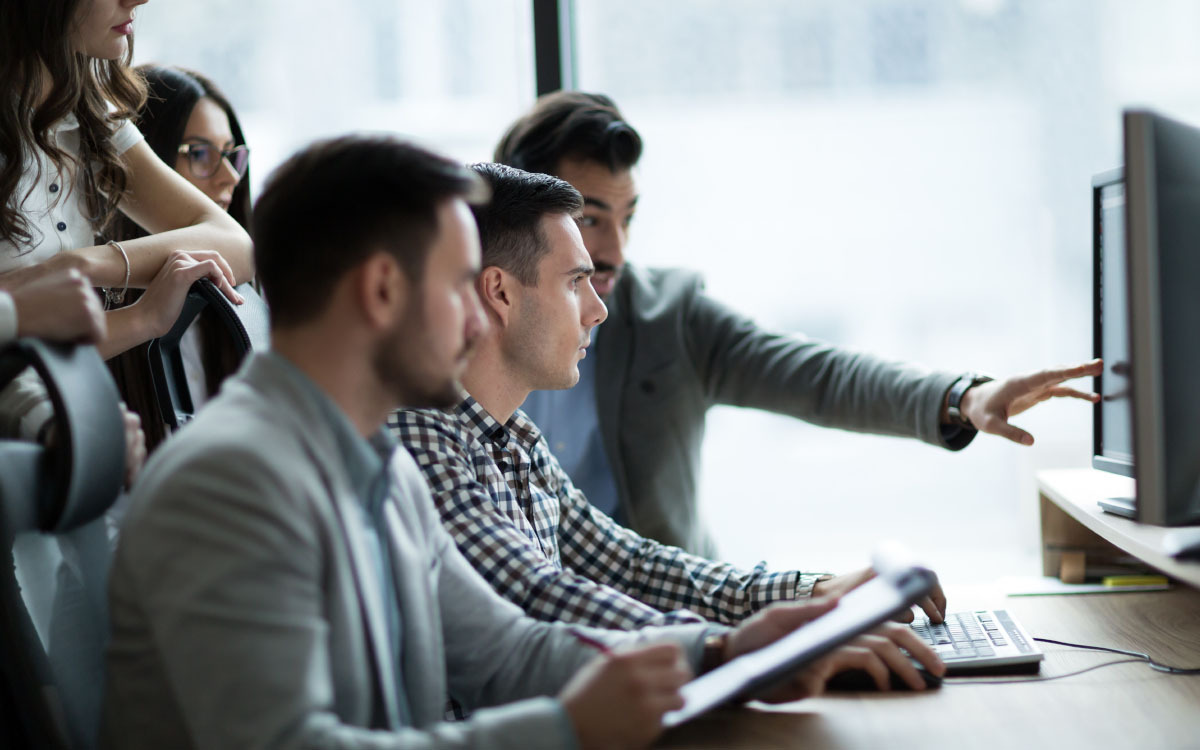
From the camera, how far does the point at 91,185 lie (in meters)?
1.56

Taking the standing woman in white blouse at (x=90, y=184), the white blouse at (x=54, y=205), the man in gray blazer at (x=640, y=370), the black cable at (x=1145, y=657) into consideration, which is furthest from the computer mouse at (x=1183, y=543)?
the white blouse at (x=54, y=205)

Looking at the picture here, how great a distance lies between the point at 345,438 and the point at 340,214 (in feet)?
0.64

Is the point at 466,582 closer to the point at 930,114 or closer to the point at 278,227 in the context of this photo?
the point at 278,227

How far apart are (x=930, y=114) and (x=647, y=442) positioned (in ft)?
4.32

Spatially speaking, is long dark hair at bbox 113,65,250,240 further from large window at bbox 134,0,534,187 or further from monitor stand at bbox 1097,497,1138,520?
monitor stand at bbox 1097,497,1138,520

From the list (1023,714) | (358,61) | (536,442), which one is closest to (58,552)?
(536,442)

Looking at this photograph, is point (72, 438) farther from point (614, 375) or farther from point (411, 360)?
point (614, 375)

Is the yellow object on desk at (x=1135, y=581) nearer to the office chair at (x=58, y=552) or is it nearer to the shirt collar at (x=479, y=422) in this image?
the shirt collar at (x=479, y=422)

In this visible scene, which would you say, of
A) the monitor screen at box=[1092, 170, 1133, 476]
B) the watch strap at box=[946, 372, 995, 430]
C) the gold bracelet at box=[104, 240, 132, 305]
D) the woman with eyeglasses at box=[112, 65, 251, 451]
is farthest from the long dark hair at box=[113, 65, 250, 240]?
the monitor screen at box=[1092, 170, 1133, 476]

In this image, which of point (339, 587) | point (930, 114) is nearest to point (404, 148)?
point (339, 587)

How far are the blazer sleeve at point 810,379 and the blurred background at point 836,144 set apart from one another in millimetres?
631

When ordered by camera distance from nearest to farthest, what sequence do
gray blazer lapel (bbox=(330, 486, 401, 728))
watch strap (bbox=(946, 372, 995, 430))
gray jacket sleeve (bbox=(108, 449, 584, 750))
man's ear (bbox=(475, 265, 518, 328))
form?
gray jacket sleeve (bbox=(108, 449, 584, 750)) → gray blazer lapel (bbox=(330, 486, 401, 728)) → man's ear (bbox=(475, 265, 518, 328)) → watch strap (bbox=(946, 372, 995, 430))

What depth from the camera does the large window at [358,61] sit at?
9.04 feet

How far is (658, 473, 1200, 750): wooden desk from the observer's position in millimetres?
949
